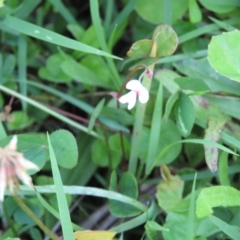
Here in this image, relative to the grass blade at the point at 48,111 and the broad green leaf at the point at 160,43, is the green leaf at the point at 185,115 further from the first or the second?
the grass blade at the point at 48,111

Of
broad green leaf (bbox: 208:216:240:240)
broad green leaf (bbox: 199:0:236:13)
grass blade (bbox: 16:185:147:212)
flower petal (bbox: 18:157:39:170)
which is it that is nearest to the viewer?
flower petal (bbox: 18:157:39:170)

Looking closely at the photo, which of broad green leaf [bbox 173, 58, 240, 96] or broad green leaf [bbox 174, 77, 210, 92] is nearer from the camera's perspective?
broad green leaf [bbox 174, 77, 210, 92]

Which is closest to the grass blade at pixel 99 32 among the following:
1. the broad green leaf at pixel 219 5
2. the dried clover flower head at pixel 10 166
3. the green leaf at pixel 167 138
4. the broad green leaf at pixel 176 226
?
the green leaf at pixel 167 138

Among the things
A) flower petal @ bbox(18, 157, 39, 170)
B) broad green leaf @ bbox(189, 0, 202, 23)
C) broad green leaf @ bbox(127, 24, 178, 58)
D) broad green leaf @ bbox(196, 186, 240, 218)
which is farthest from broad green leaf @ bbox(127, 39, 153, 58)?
flower petal @ bbox(18, 157, 39, 170)

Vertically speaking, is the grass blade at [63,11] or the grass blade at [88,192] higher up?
the grass blade at [63,11]

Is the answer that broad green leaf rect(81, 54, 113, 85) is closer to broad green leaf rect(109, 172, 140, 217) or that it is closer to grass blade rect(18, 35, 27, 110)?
grass blade rect(18, 35, 27, 110)
